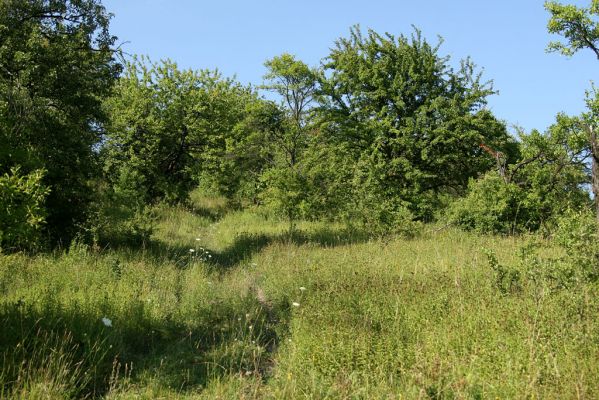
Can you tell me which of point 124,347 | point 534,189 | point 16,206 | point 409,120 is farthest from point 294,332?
point 409,120

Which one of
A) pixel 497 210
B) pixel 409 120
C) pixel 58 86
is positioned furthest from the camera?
pixel 409 120

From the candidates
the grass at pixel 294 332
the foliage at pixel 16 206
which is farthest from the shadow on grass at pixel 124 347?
the foliage at pixel 16 206

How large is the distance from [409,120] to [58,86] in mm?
13371

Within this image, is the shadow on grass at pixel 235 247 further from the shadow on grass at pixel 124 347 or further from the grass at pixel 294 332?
the shadow on grass at pixel 124 347

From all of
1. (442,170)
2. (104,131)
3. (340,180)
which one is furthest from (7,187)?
(442,170)

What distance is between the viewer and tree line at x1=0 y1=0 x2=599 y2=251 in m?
11.8

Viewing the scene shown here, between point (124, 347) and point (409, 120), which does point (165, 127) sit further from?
point (124, 347)

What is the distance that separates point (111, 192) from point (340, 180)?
7.96m

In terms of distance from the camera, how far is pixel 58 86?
40.5ft

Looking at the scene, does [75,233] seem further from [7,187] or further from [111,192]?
[7,187]

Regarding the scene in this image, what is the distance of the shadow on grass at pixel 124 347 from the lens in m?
4.86

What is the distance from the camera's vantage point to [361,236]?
634 inches

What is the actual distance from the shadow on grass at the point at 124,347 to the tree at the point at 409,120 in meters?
13.2

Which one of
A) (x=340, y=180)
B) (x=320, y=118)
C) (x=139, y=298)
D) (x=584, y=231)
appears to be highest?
(x=320, y=118)
